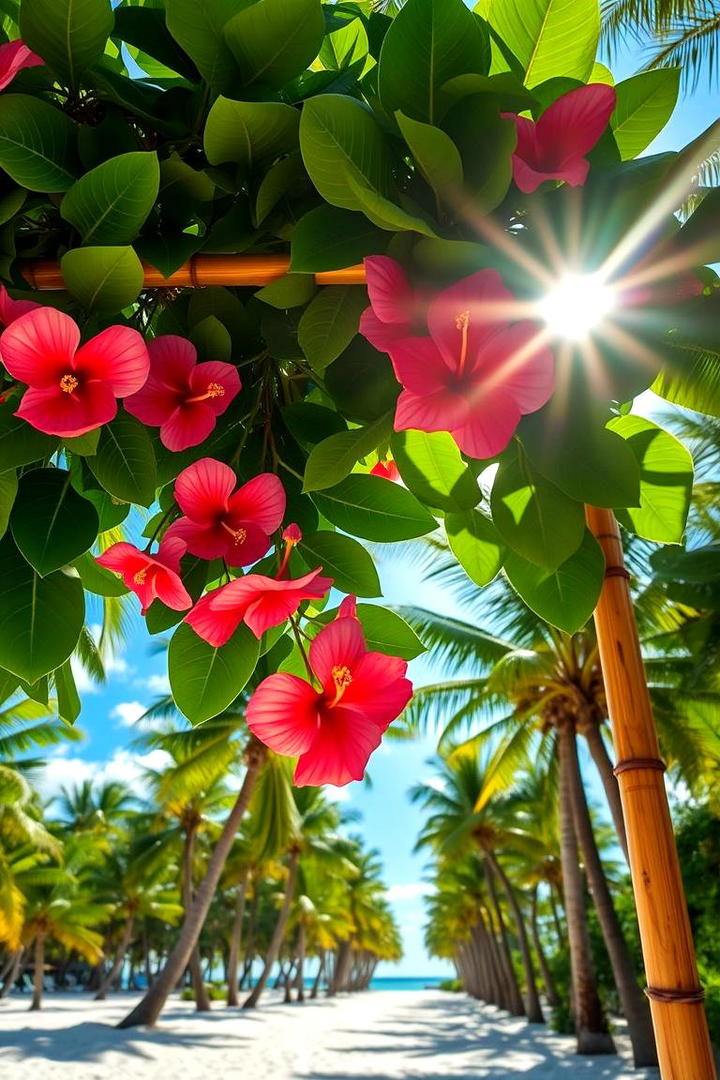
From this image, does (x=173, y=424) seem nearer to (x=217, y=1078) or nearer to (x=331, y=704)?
(x=331, y=704)

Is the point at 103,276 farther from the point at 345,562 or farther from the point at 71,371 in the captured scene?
the point at 345,562

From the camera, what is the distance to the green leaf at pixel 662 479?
2.31 ft

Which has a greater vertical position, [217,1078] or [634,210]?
[634,210]

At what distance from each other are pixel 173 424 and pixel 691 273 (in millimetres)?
420

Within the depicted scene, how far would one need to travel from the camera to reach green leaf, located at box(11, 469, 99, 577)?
2.05ft

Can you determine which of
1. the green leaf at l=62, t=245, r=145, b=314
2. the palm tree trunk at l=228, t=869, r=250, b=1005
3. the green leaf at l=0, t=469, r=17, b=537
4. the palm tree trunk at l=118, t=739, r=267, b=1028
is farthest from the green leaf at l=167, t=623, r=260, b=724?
the palm tree trunk at l=228, t=869, r=250, b=1005

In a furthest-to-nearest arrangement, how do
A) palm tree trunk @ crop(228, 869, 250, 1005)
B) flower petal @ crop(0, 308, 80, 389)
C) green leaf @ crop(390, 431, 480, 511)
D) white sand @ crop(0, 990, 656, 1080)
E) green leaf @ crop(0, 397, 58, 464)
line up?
palm tree trunk @ crop(228, 869, 250, 1005), white sand @ crop(0, 990, 656, 1080), green leaf @ crop(390, 431, 480, 511), green leaf @ crop(0, 397, 58, 464), flower petal @ crop(0, 308, 80, 389)

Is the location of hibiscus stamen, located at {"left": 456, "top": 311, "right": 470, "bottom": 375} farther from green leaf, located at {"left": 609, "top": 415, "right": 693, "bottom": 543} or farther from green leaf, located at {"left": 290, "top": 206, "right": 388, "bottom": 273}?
green leaf, located at {"left": 609, "top": 415, "right": 693, "bottom": 543}

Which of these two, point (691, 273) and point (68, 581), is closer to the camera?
point (691, 273)

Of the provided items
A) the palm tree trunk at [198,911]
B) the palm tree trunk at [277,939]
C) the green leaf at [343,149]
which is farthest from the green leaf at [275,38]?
the palm tree trunk at [277,939]

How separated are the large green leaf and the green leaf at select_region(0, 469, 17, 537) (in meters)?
0.44

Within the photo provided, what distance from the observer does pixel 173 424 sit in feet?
2.22

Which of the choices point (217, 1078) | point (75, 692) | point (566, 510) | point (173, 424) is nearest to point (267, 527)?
point (173, 424)

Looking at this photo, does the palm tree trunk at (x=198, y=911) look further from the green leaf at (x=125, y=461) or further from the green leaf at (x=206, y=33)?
the green leaf at (x=206, y=33)
